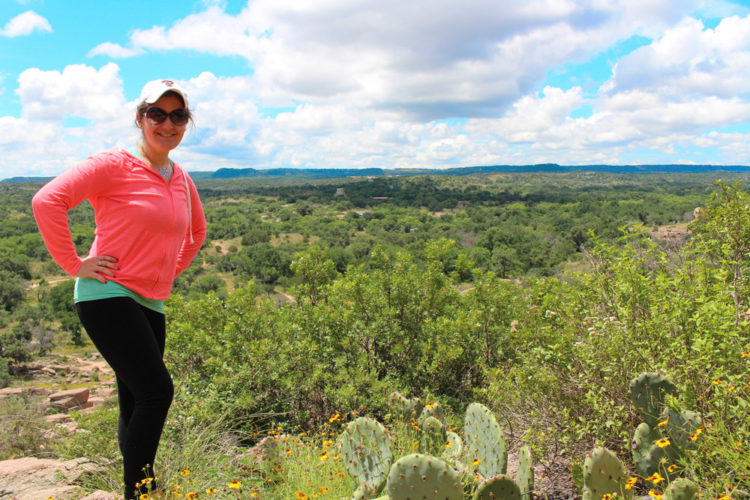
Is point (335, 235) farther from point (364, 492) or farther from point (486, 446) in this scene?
point (364, 492)

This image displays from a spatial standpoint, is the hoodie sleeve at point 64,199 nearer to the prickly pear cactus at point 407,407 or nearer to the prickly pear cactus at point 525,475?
the prickly pear cactus at point 525,475

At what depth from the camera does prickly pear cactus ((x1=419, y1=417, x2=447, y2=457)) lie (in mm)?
2904

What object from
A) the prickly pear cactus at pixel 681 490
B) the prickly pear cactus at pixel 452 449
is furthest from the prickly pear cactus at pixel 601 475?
the prickly pear cactus at pixel 452 449

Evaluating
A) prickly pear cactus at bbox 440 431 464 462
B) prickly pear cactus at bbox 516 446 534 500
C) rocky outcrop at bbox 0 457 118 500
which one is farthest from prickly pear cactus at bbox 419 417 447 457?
rocky outcrop at bbox 0 457 118 500

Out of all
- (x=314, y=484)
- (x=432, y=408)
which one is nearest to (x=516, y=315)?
(x=432, y=408)

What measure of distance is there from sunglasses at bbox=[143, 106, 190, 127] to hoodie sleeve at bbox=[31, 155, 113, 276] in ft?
0.94

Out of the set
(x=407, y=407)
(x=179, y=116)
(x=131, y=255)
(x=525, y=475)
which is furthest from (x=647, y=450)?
(x=179, y=116)

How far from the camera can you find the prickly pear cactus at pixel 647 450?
2260mm

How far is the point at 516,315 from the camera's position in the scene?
534cm

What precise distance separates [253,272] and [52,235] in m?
50.7

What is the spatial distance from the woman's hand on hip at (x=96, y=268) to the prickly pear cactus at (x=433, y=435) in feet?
6.72

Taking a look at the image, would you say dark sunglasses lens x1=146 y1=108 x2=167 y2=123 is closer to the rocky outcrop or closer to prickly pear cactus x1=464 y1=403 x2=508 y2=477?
the rocky outcrop

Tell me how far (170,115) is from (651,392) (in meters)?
2.79

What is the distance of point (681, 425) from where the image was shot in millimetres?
2273
